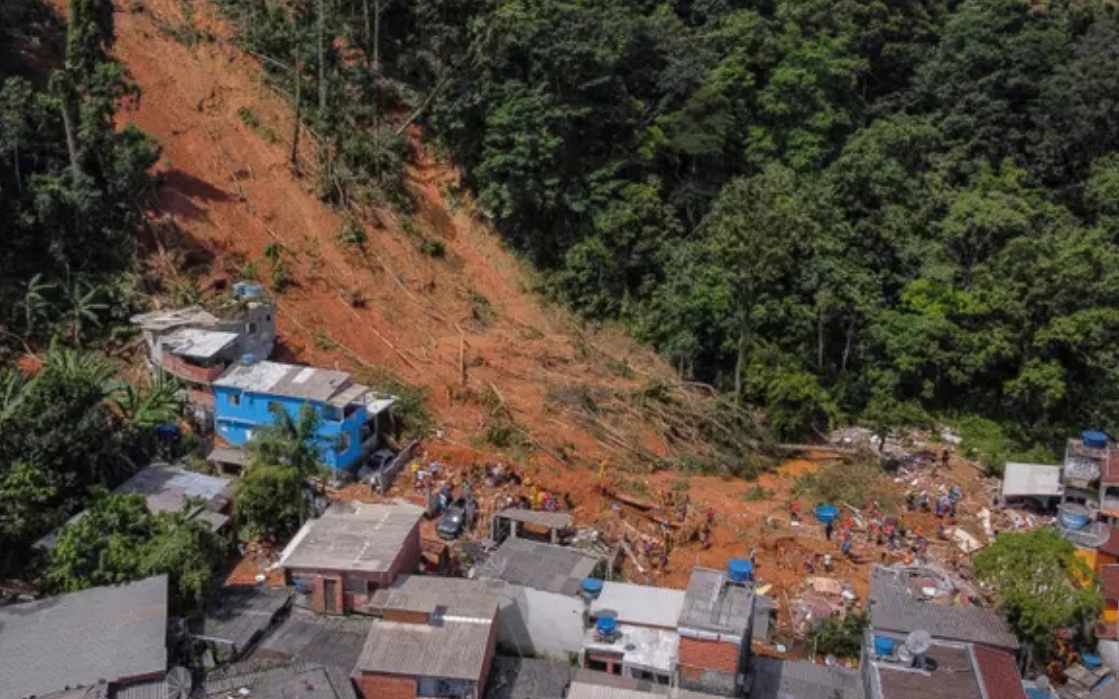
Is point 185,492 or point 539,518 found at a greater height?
point 185,492

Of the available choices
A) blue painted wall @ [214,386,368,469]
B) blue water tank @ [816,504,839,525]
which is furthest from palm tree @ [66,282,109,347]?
blue water tank @ [816,504,839,525]

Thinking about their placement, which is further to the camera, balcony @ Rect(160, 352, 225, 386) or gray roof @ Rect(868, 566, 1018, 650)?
balcony @ Rect(160, 352, 225, 386)

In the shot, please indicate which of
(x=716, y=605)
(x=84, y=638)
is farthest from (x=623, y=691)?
(x=84, y=638)

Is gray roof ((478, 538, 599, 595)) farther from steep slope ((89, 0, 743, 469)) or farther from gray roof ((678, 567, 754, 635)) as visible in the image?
steep slope ((89, 0, 743, 469))

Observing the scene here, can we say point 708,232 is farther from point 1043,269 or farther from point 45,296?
point 45,296

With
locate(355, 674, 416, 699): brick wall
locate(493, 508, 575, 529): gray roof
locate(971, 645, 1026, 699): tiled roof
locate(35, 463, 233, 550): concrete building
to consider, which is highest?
locate(35, 463, 233, 550): concrete building

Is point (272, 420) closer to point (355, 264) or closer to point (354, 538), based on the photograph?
point (354, 538)

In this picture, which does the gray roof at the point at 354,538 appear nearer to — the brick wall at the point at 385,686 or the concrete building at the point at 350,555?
the concrete building at the point at 350,555

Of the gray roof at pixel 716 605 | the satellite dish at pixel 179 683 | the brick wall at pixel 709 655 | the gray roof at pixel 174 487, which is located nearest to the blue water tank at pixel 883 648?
the gray roof at pixel 716 605
